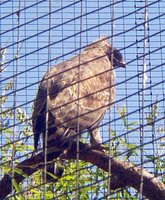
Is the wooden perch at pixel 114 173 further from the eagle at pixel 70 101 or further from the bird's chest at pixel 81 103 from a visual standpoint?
the bird's chest at pixel 81 103

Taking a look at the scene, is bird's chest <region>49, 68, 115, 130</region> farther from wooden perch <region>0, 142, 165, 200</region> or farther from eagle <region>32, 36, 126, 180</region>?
wooden perch <region>0, 142, 165, 200</region>

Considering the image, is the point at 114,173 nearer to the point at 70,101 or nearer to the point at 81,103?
the point at 70,101

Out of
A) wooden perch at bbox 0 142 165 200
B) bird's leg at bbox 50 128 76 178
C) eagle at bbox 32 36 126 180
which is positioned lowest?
wooden perch at bbox 0 142 165 200

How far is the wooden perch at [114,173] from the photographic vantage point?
270 centimetres

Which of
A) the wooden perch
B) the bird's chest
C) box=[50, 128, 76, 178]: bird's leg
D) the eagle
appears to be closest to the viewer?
the wooden perch

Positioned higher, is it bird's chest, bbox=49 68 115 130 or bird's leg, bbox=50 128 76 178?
bird's chest, bbox=49 68 115 130

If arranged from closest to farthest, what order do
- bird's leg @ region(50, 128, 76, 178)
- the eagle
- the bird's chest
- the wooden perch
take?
the wooden perch
bird's leg @ region(50, 128, 76, 178)
the eagle
the bird's chest

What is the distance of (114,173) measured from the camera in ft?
9.11

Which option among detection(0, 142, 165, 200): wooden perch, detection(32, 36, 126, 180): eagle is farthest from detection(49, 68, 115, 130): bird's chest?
detection(0, 142, 165, 200): wooden perch

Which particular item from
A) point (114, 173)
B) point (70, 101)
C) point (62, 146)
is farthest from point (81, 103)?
point (114, 173)

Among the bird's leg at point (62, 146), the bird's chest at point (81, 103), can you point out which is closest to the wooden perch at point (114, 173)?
the bird's leg at point (62, 146)

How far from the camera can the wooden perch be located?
2.70 metres

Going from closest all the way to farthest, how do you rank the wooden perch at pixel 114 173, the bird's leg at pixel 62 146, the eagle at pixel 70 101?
the wooden perch at pixel 114 173
the bird's leg at pixel 62 146
the eagle at pixel 70 101

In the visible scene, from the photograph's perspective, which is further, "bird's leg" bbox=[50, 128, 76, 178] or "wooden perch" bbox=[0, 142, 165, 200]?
Answer: "bird's leg" bbox=[50, 128, 76, 178]
